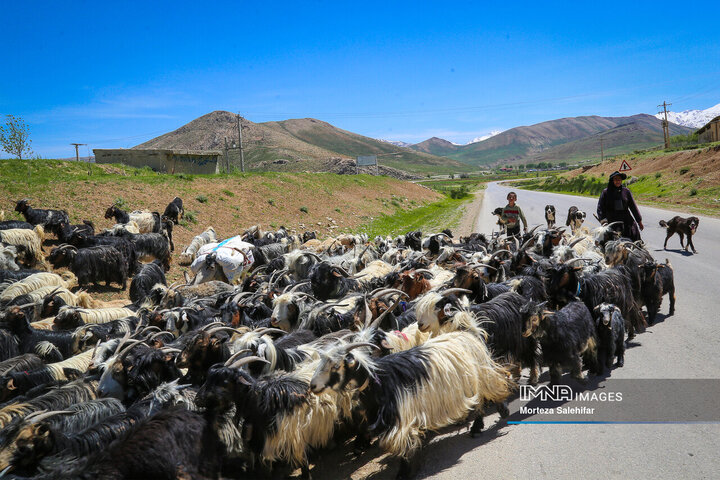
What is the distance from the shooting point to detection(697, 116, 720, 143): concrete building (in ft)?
191

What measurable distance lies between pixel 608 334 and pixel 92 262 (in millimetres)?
10215

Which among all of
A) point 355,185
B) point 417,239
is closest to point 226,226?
point 417,239

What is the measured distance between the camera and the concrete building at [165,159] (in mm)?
33000

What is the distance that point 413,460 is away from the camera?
380 centimetres

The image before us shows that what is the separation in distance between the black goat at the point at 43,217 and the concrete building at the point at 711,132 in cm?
6984

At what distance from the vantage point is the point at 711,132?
59.8 m

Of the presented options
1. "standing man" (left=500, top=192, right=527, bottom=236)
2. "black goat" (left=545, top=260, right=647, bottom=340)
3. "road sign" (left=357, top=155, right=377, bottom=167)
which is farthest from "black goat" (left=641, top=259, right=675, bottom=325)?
"road sign" (left=357, top=155, right=377, bottom=167)

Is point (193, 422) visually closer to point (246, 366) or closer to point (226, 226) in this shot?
point (246, 366)

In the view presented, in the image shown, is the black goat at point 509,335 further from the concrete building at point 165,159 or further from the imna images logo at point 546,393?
the concrete building at point 165,159

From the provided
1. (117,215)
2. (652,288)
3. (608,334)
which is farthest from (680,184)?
(117,215)

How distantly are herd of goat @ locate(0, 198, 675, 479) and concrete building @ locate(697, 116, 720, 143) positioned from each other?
65.7 metres

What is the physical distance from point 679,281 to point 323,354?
28.8ft

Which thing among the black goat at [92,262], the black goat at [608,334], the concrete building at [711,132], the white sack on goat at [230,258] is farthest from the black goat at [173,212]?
the concrete building at [711,132]

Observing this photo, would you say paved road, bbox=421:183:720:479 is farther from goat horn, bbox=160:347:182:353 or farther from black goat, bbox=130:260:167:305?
black goat, bbox=130:260:167:305
